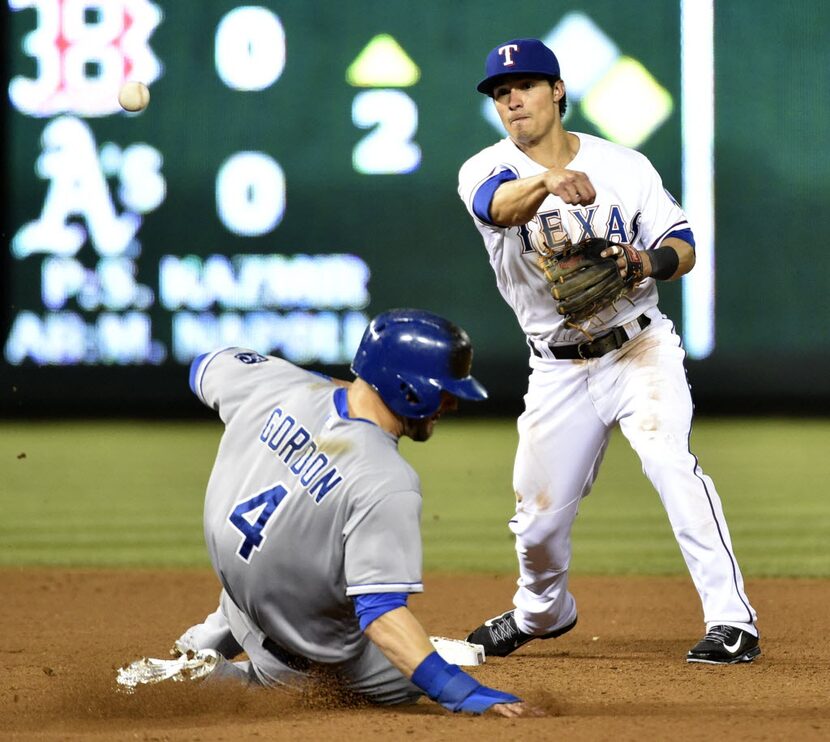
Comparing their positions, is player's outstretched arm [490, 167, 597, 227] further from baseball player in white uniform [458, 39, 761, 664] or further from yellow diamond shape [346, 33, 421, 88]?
yellow diamond shape [346, 33, 421, 88]

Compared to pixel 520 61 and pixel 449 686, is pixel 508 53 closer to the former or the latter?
pixel 520 61

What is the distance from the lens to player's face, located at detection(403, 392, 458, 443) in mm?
3045

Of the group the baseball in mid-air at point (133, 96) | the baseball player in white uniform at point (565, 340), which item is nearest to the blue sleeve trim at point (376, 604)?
the baseball player in white uniform at point (565, 340)

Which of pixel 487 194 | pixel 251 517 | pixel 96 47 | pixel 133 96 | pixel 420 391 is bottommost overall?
pixel 251 517

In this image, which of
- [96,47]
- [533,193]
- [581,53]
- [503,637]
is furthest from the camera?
[96,47]

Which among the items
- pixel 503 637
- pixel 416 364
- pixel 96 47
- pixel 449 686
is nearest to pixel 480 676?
pixel 503 637

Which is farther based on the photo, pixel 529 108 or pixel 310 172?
pixel 310 172

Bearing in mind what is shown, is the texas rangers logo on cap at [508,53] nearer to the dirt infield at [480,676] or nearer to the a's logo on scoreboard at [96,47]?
the dirt infield at [480,676]

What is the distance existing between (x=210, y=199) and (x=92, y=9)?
1113 millimetres

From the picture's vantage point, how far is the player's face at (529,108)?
14.0 feet

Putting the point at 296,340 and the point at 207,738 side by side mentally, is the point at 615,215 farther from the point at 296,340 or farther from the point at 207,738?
the point at 296,340

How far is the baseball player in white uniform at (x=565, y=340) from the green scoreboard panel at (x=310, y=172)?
2665 mm

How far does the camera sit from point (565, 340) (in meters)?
4.32

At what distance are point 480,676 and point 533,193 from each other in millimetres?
1360
